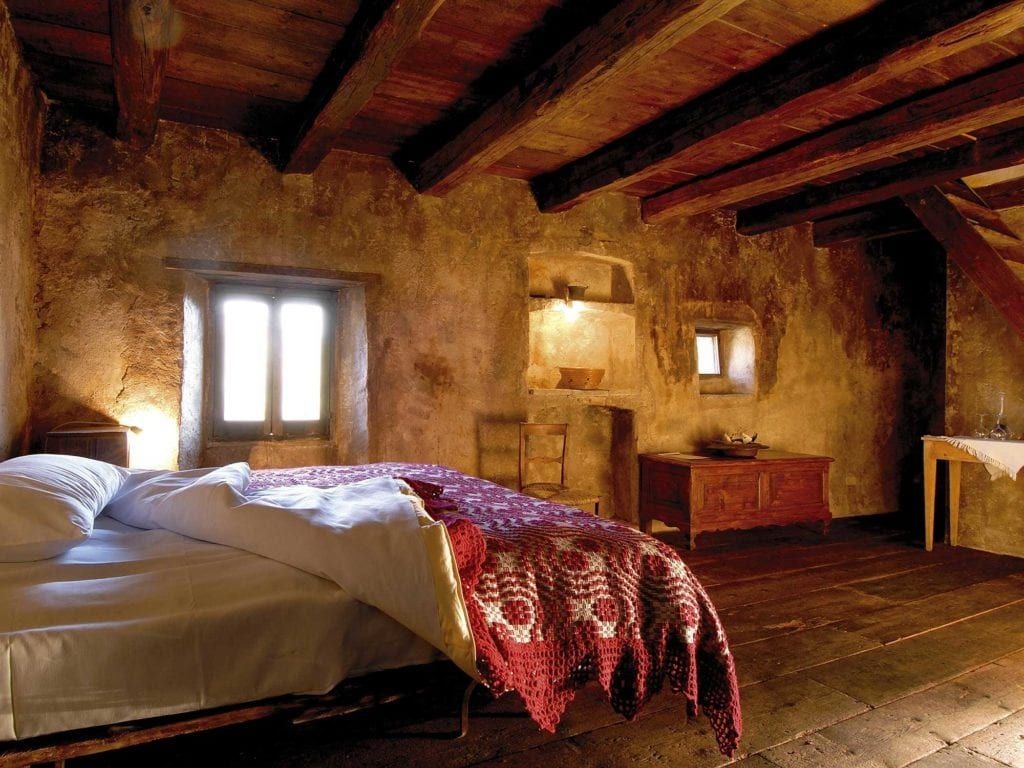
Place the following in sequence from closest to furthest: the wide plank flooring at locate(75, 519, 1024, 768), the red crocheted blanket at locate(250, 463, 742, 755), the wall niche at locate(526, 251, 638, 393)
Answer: the red crocheted blanket at locate(250, 463, 742, 755)
the wide plank flooring at locate(75, 519, 1024, 768)
the wall niche at locate(526, 251, 638, 393)

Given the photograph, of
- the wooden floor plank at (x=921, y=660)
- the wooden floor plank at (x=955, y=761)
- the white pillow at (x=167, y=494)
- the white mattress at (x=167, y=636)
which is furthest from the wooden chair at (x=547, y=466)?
the white mattress at (x=167, y=636)

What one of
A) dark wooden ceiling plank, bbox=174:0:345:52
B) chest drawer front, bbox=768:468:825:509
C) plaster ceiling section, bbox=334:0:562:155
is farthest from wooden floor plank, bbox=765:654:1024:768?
dark wooden ceiling plank, bbox=174:0:345:52

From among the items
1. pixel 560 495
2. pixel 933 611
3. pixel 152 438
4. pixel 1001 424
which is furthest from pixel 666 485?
pixel 152 438

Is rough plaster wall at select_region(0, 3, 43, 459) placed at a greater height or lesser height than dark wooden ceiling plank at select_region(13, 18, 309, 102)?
lesser

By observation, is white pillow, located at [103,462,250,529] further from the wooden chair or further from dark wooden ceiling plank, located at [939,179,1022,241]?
dark wooden ceiling plank, located at [939,179,1022,241]

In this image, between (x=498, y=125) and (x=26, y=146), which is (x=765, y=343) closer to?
(x=498, y=125)

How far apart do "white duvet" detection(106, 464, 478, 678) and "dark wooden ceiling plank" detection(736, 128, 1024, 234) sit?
13.7 ft

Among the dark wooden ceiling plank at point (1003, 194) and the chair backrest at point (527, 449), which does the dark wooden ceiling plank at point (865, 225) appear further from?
the chair backrest at point (527, 449)

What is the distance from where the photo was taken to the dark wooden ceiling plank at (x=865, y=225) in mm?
5512

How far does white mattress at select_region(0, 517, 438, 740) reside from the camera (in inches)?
52.5

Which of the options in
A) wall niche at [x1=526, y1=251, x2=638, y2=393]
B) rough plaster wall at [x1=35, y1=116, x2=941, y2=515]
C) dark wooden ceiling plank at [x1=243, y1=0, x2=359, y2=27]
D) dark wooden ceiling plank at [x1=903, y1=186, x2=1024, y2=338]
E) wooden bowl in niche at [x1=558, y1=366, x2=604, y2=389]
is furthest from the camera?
wall niche at [x1=526, y1=251, x2=638, y2=393]

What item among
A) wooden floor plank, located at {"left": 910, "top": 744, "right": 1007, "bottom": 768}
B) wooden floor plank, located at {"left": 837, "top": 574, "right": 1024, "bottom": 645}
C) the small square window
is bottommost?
wooden floor plank, located at {"left": 837, "top": 574, "right": 1024, "bottom": 645}

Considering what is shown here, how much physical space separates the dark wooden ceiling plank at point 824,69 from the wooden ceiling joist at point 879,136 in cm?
58

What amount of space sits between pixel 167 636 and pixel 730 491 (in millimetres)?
4316
